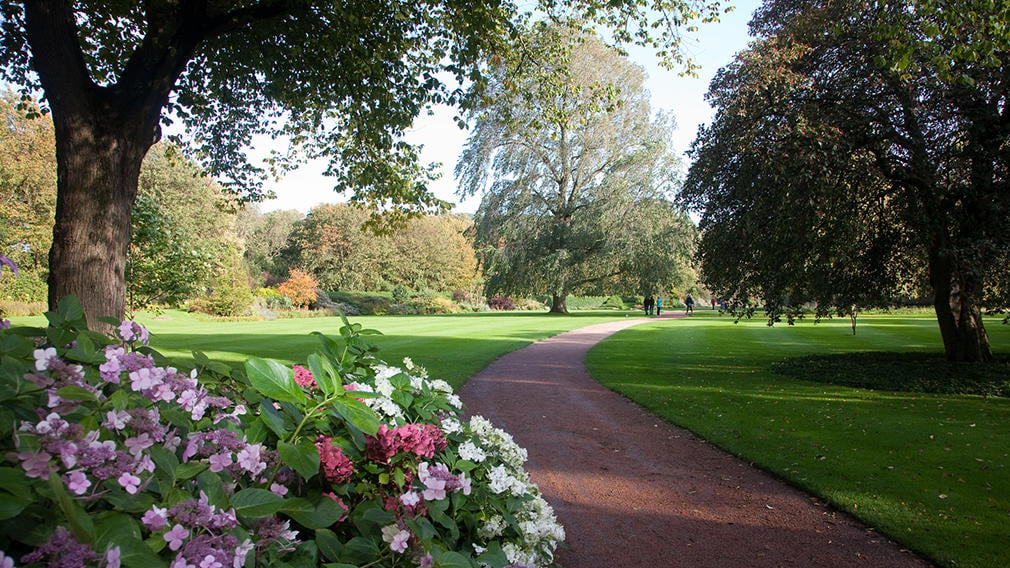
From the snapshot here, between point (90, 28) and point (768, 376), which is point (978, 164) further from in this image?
point (90, 28)

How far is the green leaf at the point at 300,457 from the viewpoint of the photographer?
4.33 ft

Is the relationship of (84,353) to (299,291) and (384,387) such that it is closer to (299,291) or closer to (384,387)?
(384,387)

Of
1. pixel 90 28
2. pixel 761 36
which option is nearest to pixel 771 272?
pixel 761 36

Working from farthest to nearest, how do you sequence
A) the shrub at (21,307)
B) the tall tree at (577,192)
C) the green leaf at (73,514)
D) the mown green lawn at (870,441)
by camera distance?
the tall tree at (577,192) < the shrub at (21,307) < the mown green lawn at (870,441) < the green leaf at (73,514)

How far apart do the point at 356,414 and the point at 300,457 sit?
0.21 m

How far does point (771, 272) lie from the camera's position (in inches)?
394

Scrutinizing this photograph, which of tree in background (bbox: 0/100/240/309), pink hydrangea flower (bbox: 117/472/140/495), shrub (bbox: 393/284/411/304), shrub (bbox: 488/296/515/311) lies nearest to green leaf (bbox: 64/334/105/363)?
pink hydrangea flower (bbox: 117/472/140/495)

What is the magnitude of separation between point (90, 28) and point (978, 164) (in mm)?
13897

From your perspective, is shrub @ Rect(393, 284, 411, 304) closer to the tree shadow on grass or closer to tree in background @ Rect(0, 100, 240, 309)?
tree in background @ Rect(0, 100, 240, 309)

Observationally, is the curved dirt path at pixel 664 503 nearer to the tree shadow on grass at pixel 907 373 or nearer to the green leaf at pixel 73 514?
the green leaf at pixel 73 514

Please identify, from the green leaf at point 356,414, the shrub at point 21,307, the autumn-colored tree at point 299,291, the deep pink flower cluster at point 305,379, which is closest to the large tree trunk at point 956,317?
the deep pink flower cluster at point 305,379

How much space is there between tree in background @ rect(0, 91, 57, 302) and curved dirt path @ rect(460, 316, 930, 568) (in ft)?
79.5

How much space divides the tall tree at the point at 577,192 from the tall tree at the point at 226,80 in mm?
22670

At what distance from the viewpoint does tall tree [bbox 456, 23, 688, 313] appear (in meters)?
31.7
